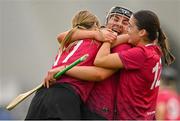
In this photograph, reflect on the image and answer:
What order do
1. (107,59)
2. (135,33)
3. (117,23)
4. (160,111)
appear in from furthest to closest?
1. (160,111)
2. (117,23)
3. (135,33)
4. (107,59)

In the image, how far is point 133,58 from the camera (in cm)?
730

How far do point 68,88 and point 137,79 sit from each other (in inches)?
23.4

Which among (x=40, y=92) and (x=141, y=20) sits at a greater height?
(x=141, y=20)

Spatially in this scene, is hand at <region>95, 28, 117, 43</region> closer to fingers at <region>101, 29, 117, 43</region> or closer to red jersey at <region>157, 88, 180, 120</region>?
fingers at <region>101, 29, 117, 43</region>

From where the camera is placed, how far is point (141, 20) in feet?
24.1

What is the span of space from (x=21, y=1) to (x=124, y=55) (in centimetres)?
878

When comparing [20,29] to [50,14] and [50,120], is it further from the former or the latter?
[50,120]

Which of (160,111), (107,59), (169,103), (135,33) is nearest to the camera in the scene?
(107,59)

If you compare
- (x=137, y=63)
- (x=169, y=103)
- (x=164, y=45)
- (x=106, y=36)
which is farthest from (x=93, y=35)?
(x=169, y=103)

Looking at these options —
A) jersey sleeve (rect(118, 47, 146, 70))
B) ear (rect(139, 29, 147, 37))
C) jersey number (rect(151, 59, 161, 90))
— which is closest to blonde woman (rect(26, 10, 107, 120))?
jersey sleeve (rect(118, 47, 146, 70))

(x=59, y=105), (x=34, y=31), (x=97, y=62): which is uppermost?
(x=97, y=62)

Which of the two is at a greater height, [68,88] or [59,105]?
[68,88]

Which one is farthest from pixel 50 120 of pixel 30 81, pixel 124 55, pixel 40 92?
pixel 30 81

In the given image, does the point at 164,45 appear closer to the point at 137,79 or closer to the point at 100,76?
the point at 137,79
